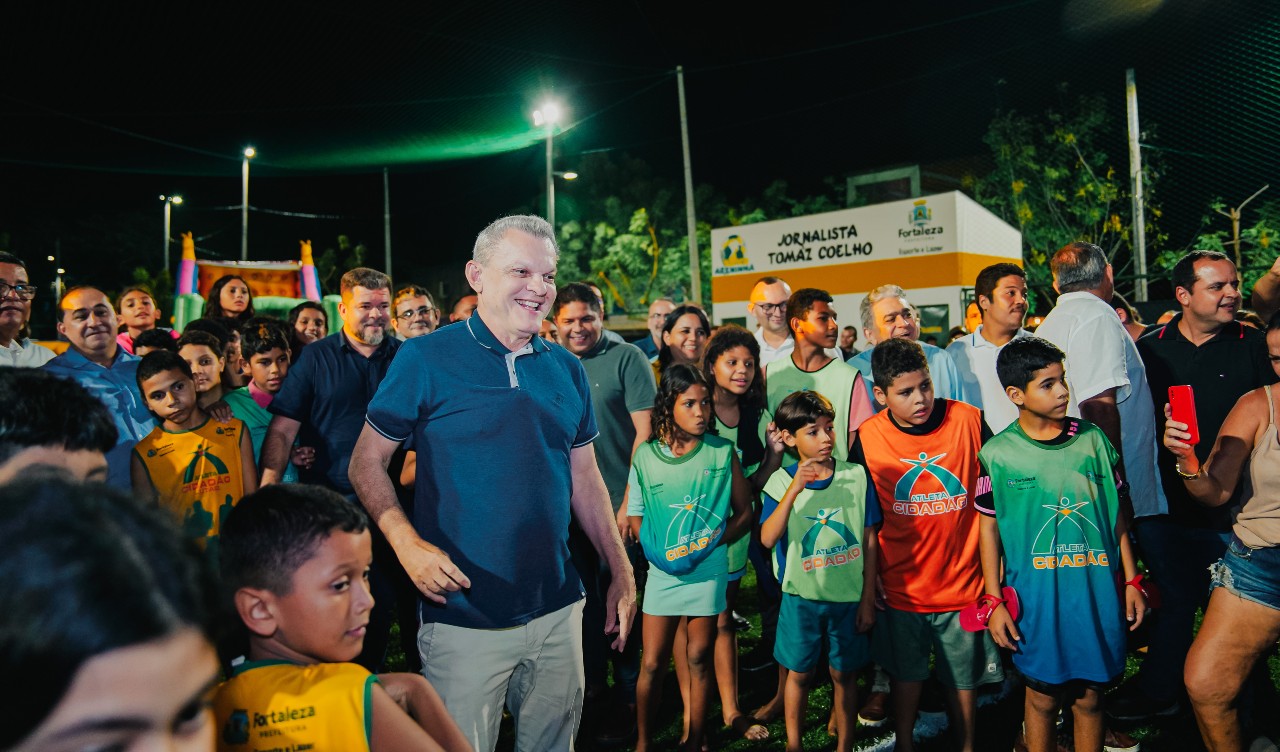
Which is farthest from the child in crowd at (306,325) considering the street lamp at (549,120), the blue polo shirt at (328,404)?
the street lamp at (549,120)

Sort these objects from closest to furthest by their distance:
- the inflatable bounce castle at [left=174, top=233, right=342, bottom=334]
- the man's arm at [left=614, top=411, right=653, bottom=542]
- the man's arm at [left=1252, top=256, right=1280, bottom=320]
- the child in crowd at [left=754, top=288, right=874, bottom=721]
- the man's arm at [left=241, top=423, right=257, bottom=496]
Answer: the man's arm at [left=241, top=423, right=257, bottom=496]
the man's arm at [left=614, top=411, right=653, bottom=542]
the man's arm at [left=1252, top=256, right=1280, bottom=320]
the child in crowd at [left=754, top=288, right=874, bottom=721]
the inflatable bounce castle at [left=174, top=233, right=342, bottom=334]

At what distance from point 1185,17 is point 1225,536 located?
17.4 m

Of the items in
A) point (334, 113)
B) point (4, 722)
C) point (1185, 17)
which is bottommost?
point (4, 722)

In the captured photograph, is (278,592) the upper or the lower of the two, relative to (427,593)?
upper

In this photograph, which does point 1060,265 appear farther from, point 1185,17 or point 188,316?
point 1185,17

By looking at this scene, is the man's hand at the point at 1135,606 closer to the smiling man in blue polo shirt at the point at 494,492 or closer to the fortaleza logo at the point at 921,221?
the smiling man in blue polo shirt at the point at 494,492

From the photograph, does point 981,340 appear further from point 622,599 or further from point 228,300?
point 228,300

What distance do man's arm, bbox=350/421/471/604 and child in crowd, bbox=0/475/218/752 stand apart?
4.45ft

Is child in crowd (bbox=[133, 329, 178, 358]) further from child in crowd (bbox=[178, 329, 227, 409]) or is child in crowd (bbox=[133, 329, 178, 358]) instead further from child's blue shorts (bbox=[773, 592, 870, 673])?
child's blue shorts (bbox=[773, 592, 870, 673])

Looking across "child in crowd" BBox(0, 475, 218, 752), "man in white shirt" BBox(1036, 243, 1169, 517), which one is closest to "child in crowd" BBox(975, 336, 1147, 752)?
"man in white shirt" BBox(1036, 243, 1169, 517)

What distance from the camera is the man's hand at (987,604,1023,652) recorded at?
3.24 metres

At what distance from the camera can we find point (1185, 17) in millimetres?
16391

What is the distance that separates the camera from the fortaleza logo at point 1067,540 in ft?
10.5

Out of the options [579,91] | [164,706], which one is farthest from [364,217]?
[164,706]
